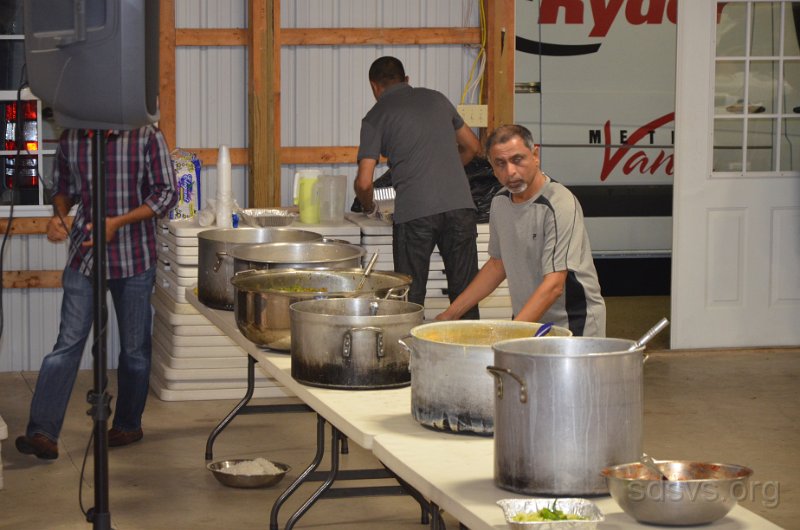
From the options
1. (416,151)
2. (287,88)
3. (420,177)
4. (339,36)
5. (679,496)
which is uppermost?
(339,36)

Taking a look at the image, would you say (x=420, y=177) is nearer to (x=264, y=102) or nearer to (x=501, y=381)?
(x=264, y=102)

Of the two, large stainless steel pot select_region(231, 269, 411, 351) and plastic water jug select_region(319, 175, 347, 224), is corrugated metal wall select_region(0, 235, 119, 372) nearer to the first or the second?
plastic water jug select_region(319, 175, 347, 224)

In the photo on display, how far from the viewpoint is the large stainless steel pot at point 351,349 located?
3537 millimetres

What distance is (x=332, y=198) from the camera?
24.5 ft

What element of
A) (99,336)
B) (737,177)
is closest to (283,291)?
(99,336)

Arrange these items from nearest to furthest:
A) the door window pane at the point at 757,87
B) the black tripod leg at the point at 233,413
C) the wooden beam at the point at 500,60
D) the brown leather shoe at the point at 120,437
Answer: the black tripod leg at the point at 233,413 → the brown leather shoe at the point at 120,437 → the wooden beam at the point at 500,60 → the door window pane at the point at 757,87

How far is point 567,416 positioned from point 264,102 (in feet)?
18.4

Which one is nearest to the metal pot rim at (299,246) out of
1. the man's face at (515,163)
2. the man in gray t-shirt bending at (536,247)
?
the man in gray t-shirt bending at (536,247)

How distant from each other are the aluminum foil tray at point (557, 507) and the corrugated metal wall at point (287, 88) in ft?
19.1

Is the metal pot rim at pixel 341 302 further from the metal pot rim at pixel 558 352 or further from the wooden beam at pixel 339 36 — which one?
the wooden beam at pixel 339 36

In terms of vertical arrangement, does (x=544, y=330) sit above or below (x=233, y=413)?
above

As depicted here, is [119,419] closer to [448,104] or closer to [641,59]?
[448,104]

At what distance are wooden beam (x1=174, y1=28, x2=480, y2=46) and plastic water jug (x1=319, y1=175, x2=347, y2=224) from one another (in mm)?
1158

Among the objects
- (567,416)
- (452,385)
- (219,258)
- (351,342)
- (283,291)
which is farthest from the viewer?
(219,258)
